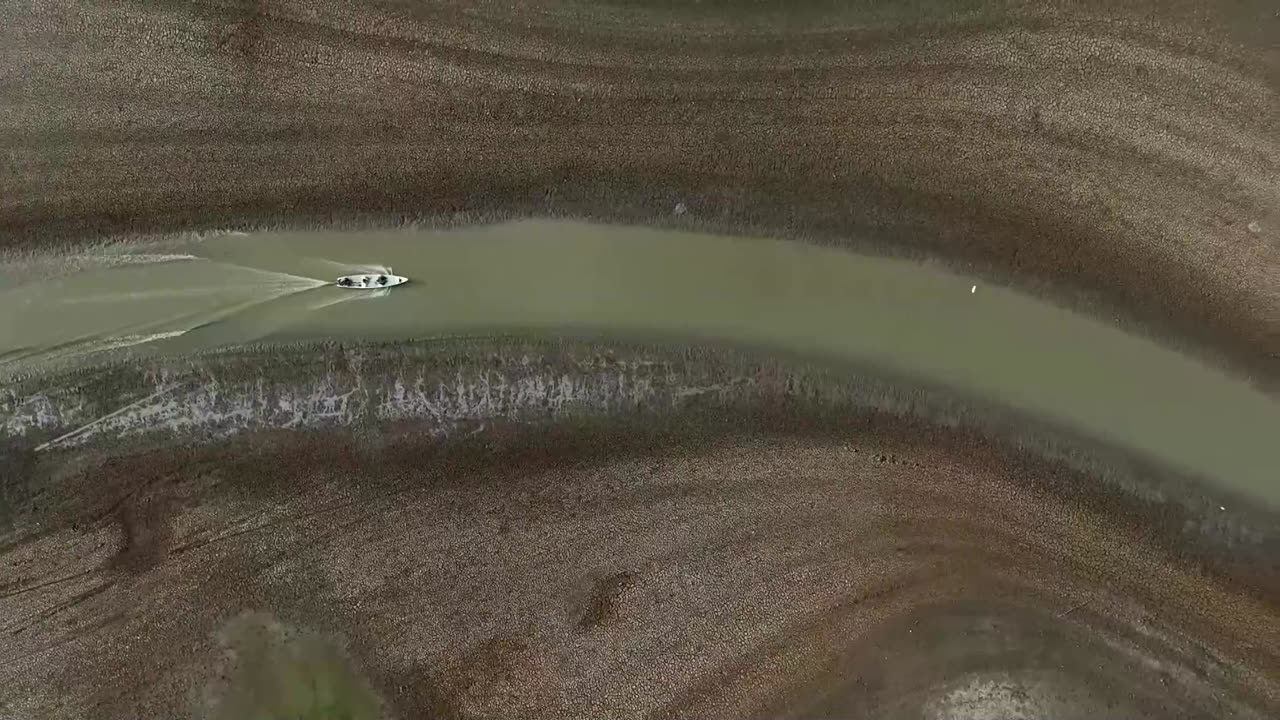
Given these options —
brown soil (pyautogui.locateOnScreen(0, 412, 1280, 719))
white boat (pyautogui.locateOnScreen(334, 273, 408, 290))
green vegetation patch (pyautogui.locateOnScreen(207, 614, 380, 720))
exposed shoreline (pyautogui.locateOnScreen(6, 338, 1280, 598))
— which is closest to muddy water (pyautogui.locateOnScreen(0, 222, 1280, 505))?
white boat (pyautogui.locateOnScreen(334, 273, 408, 290))

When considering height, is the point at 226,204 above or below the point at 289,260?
above

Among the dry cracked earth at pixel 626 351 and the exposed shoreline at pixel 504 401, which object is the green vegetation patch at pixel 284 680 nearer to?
the dry cracked earth at pixel 626 351

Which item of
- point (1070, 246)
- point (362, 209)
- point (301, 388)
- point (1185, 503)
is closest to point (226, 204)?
point (362, 209)

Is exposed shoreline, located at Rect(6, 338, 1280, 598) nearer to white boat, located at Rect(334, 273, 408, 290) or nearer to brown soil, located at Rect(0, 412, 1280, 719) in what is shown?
brown soil, located at Rect(0, 412, 1280, 719)

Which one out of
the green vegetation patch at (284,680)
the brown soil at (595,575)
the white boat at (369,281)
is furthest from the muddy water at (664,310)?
the green vegetation patch at (284,680)

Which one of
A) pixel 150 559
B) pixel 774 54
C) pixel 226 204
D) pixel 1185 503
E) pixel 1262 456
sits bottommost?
pixel 150 559

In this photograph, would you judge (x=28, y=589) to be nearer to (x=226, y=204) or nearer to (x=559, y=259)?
(x=226, y=204)
